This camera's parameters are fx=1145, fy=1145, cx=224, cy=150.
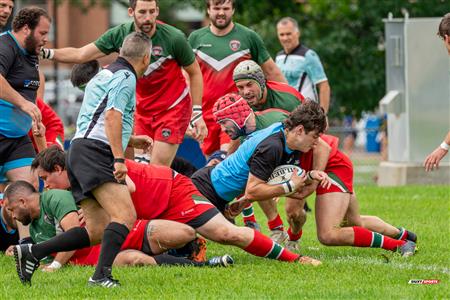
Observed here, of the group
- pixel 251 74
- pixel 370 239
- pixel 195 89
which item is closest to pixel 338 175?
pixel 370 239

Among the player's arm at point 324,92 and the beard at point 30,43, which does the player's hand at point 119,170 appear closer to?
the beard at point 30,43

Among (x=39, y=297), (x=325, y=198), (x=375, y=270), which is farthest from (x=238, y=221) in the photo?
(x=39, y=297)

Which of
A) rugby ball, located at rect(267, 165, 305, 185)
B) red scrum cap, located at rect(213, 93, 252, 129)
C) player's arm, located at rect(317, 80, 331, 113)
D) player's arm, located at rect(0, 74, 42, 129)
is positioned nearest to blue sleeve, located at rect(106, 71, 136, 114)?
rugby ball, located at rect(267, 165, 305, 185)

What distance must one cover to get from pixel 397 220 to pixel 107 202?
4.74 metres

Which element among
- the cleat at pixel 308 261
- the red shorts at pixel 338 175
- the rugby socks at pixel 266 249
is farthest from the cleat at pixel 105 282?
the red shorts at pixel 338 175

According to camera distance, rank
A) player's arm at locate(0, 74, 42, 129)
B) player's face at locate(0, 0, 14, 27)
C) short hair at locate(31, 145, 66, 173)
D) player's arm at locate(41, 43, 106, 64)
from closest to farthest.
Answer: short hair at locate(31, 145, 66, 173) → player's arm at locate(0, 74, 42, 129) → player's arm at locate(41, 43, 106, 64) → player's face at locate(0, 0, 14, 27)

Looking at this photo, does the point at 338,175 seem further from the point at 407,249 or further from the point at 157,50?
the point at 157,50

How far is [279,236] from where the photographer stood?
1005 cm

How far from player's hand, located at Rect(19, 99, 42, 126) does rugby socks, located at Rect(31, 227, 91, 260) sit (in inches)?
51.4

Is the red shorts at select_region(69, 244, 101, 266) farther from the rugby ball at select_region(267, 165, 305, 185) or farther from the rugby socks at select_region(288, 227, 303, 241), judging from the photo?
the rugby socks at select_region(288, 227, 303, 241)

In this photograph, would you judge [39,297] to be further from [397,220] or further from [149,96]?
[397,220]

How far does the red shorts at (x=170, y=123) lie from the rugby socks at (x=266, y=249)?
93.0 inches

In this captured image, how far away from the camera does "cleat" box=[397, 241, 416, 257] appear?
9055 millimetres

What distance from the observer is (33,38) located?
941cm
